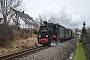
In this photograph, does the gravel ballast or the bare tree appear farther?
Answer: the bare tree

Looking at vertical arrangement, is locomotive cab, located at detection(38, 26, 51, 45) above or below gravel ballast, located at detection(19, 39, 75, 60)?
above

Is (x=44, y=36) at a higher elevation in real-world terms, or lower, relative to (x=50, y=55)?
higher

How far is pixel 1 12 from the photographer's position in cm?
3931

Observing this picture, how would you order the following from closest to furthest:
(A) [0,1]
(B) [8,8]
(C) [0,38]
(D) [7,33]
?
(C) [0,38] → (D) [7,33] → (A) [0,1] → (B) [8,8]

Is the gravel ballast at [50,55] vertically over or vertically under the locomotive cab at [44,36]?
under

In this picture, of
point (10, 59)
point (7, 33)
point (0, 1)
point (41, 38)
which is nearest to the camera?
point (10, 59)

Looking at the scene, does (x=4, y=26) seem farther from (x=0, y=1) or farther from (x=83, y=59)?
(x=0, y=1)

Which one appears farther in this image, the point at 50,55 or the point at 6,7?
the point at 6,7

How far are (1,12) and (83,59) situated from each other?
2944cm

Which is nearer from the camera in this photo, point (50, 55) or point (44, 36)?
point (50, 55)

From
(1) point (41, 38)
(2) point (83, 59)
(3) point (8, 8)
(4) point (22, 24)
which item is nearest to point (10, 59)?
(2) point (83, 59)

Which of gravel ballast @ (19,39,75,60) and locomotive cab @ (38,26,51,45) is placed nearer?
gravel ballast @ (19,39,75,60)

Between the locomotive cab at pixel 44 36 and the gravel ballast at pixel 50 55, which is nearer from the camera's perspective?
the gravel ballast at pixel 50 55

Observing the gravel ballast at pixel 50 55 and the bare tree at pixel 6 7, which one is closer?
the gravel ballast at pixel 50 55
